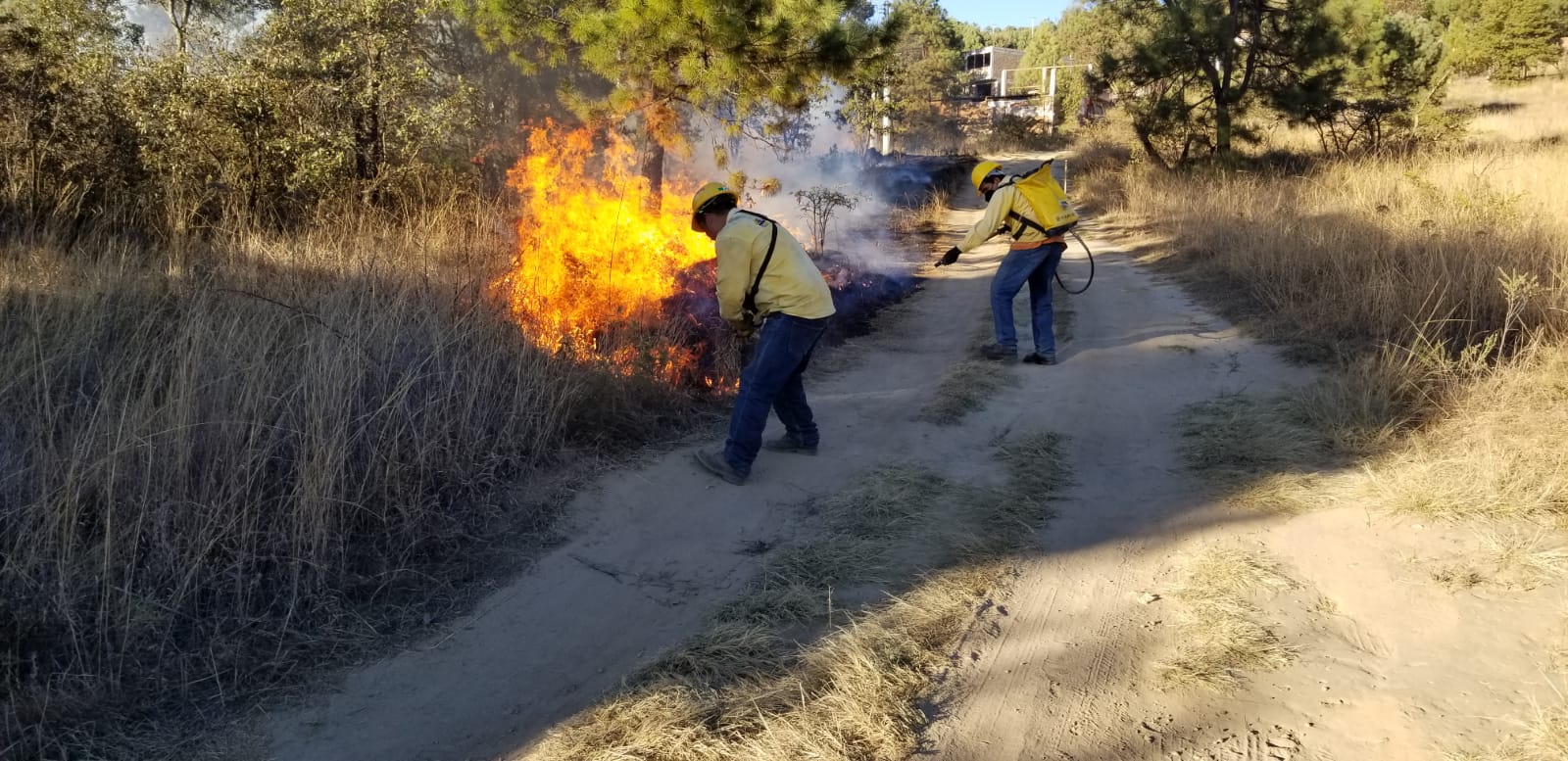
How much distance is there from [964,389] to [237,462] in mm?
4659

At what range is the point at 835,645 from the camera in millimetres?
3205

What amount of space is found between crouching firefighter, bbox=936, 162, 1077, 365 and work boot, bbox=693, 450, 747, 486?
3.16 meters

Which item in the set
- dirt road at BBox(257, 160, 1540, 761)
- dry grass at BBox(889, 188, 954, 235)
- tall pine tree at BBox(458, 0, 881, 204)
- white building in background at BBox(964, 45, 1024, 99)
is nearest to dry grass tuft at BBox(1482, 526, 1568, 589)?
dirt road at BBox(257, 160, 1540, 761)

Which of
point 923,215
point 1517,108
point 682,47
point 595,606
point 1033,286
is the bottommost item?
point 595,606

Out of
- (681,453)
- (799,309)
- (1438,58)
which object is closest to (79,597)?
(681,453)

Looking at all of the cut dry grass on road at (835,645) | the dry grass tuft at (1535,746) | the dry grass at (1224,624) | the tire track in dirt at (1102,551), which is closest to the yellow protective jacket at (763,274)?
the cut dry grass on road at (835,645)

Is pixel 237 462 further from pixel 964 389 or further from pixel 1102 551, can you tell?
pixel 964 389

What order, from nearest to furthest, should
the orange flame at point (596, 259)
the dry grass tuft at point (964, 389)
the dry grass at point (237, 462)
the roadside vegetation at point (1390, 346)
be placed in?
the dry grass at point (237, 462), the roadside vegetation at point (1390, 346), the orange flame at point (596, 259), the dry grass tuft at point (964, 389)

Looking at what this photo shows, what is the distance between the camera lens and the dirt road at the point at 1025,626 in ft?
9.27

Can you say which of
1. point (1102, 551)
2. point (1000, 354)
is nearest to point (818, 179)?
point (1000, 354)

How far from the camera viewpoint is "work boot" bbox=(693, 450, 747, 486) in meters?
4.95

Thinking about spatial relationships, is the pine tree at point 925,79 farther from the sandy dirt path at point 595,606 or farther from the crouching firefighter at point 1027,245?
the sandy dirt path at point 595,606

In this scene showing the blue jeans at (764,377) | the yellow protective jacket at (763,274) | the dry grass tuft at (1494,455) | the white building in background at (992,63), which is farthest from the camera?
the white building in background at (992,63)

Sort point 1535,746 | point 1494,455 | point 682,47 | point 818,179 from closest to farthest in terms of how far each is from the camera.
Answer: point 1535,746, point 1494,455, point 682,47, point 818,179
